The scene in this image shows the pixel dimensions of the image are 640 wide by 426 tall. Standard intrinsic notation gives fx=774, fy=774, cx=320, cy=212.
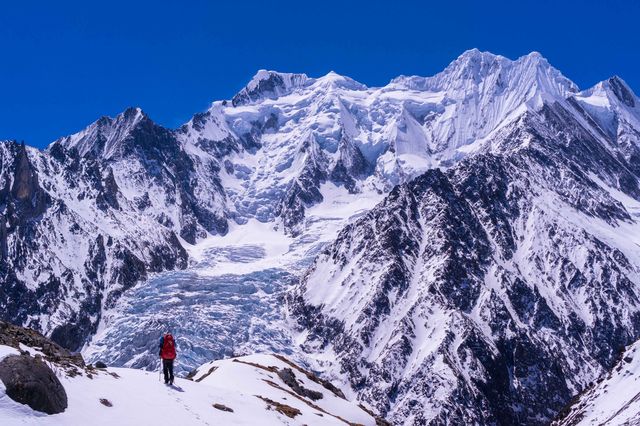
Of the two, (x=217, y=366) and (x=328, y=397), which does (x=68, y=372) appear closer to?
(x=217, y=366)

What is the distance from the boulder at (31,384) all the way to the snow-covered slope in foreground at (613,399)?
4217 cm

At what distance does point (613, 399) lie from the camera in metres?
67.6

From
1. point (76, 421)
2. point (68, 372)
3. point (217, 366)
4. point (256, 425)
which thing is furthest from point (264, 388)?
point (76, 421)

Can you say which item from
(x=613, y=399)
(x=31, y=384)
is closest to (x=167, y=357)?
(x=31, y=384)

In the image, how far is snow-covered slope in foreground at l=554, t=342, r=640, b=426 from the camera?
6156 centimetres

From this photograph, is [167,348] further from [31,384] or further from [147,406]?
[31,384]

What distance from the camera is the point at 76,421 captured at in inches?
1341

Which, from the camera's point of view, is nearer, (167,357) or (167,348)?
(167,357)

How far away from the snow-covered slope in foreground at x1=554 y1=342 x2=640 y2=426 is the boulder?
42.2m

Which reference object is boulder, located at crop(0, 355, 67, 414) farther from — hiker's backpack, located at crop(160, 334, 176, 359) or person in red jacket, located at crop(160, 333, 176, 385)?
hiker's backpack, located at crop(160, 334, 176, 359)

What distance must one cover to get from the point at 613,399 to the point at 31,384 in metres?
52.0

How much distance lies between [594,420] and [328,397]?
28.2m

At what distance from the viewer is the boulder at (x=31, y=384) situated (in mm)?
33125

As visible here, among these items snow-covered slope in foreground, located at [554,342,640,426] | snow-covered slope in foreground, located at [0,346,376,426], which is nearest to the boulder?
snow-covered slope in foreground, located at [0,346,376,426]
